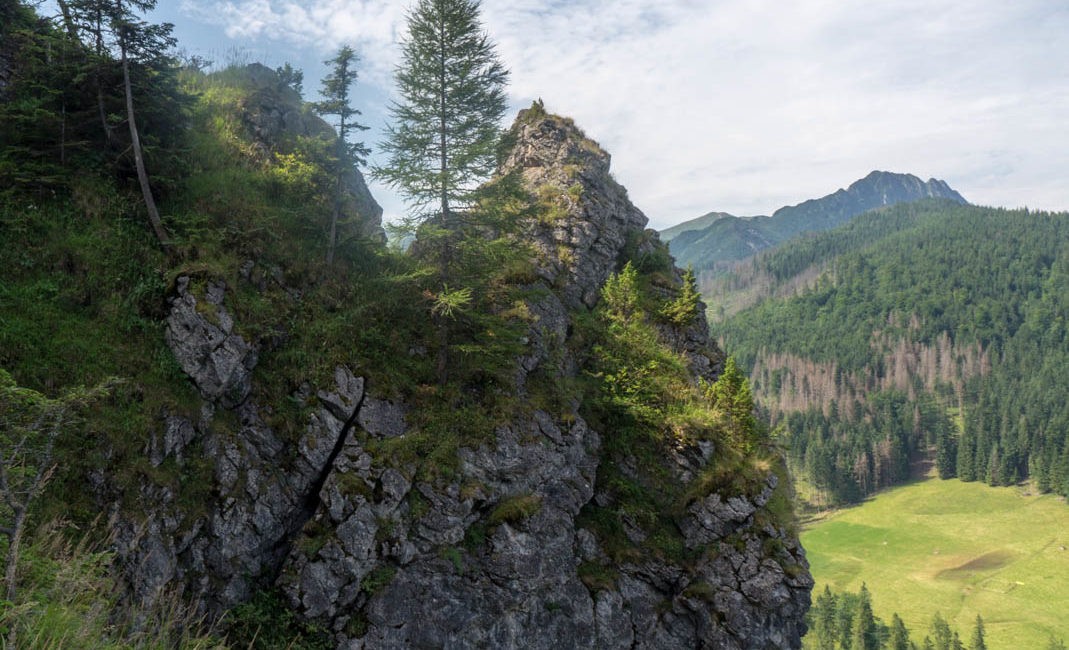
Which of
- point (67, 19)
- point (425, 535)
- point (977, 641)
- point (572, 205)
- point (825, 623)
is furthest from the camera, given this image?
point (825, 623)

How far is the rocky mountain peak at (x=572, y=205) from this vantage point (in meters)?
27.3

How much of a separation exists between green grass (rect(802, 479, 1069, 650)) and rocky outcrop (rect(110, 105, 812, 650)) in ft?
248

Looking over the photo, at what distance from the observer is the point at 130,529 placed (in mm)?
13539

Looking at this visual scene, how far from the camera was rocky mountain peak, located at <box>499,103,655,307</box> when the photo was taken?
27312mm

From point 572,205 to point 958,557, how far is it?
378 ft

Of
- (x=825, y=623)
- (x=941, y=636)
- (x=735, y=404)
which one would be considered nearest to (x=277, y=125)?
(x=735, y=404)

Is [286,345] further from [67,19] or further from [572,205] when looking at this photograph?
[572,205]

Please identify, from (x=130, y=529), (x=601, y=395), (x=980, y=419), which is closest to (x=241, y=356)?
(x=130, y=529)

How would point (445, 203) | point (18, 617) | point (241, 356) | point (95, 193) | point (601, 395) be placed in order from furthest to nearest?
1. point (601, 395)
2. point (445, 203)
3. point (95, 193)
4. point (241, 356)
5. point (18, 617)

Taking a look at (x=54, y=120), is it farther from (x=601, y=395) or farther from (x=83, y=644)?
(x=601, y=395)

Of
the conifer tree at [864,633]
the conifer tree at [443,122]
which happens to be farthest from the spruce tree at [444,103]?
the conifer tree at [864,633]

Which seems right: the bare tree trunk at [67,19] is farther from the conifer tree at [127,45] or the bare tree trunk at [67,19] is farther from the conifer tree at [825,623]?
the conifer tree at [825,623]

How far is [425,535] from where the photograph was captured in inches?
656

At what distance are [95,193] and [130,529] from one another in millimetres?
13582
